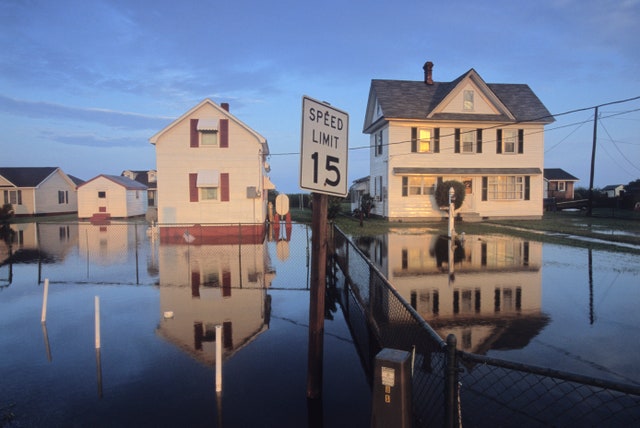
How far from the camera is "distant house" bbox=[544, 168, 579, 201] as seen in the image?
58906mm

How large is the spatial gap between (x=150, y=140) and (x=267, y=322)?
57.0 ft

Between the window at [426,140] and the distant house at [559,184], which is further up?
the window at [426,140]

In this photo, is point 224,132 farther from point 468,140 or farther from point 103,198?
point 103,198

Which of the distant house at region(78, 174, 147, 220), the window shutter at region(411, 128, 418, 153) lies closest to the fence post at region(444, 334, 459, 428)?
the window shutter at region(411, 128, 418, 153)

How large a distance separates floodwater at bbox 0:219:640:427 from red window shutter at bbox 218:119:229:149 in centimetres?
908

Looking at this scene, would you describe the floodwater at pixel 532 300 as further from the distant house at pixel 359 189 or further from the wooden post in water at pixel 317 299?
the distant house at pixel 359 189

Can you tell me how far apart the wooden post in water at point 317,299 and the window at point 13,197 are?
4661cm

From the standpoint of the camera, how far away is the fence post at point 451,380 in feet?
10.7

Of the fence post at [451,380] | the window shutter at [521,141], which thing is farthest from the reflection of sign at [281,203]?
the fence post at [451,380]

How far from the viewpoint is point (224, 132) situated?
23047 mm

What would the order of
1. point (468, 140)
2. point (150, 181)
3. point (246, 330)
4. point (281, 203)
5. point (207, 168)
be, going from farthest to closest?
point (150, 181), point (468, 140), point (281, 203), point (207, 168), point (246, 330)

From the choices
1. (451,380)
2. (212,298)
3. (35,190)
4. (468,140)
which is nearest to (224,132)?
(212,298)

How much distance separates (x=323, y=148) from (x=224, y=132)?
1914 cm

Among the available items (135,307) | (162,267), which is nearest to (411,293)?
(135,307)
